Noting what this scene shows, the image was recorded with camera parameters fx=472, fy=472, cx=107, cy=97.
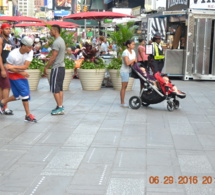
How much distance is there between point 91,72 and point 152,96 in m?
3.65

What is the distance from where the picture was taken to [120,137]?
7.39 meters

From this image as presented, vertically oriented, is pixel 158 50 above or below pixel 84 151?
above

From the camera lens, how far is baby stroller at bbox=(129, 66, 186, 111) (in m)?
10.0

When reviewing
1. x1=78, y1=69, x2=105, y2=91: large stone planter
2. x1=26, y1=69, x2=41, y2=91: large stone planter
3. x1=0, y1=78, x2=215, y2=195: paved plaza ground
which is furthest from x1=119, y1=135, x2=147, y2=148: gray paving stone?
x1=26, y1=69, x2=41, y2=91: large stone planter

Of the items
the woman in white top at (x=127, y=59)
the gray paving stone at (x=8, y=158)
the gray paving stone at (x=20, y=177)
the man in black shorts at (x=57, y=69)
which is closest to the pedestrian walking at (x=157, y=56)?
the woman in white top at (x=127, y=59)

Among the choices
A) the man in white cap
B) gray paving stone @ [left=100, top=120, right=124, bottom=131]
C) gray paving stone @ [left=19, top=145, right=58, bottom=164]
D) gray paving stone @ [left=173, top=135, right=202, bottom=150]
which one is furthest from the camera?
the man in white cap

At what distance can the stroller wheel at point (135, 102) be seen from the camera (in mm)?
10248

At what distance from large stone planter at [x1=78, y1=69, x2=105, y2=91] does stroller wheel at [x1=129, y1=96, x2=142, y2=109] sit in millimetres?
3311

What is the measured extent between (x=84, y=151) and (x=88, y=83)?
23.9ft

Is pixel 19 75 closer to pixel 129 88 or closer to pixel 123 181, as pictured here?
pixel 123 181

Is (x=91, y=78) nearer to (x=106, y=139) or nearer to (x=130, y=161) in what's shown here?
(x=106, y=139)

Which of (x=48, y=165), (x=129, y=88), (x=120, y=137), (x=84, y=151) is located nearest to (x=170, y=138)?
(x=120, y=137)

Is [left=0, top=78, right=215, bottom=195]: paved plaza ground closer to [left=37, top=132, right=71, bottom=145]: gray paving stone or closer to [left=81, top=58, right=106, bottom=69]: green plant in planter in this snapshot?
[left=37, top=132, right=71, bottom=145]: gray paving stone

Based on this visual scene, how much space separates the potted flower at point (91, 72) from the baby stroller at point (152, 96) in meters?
3.23
